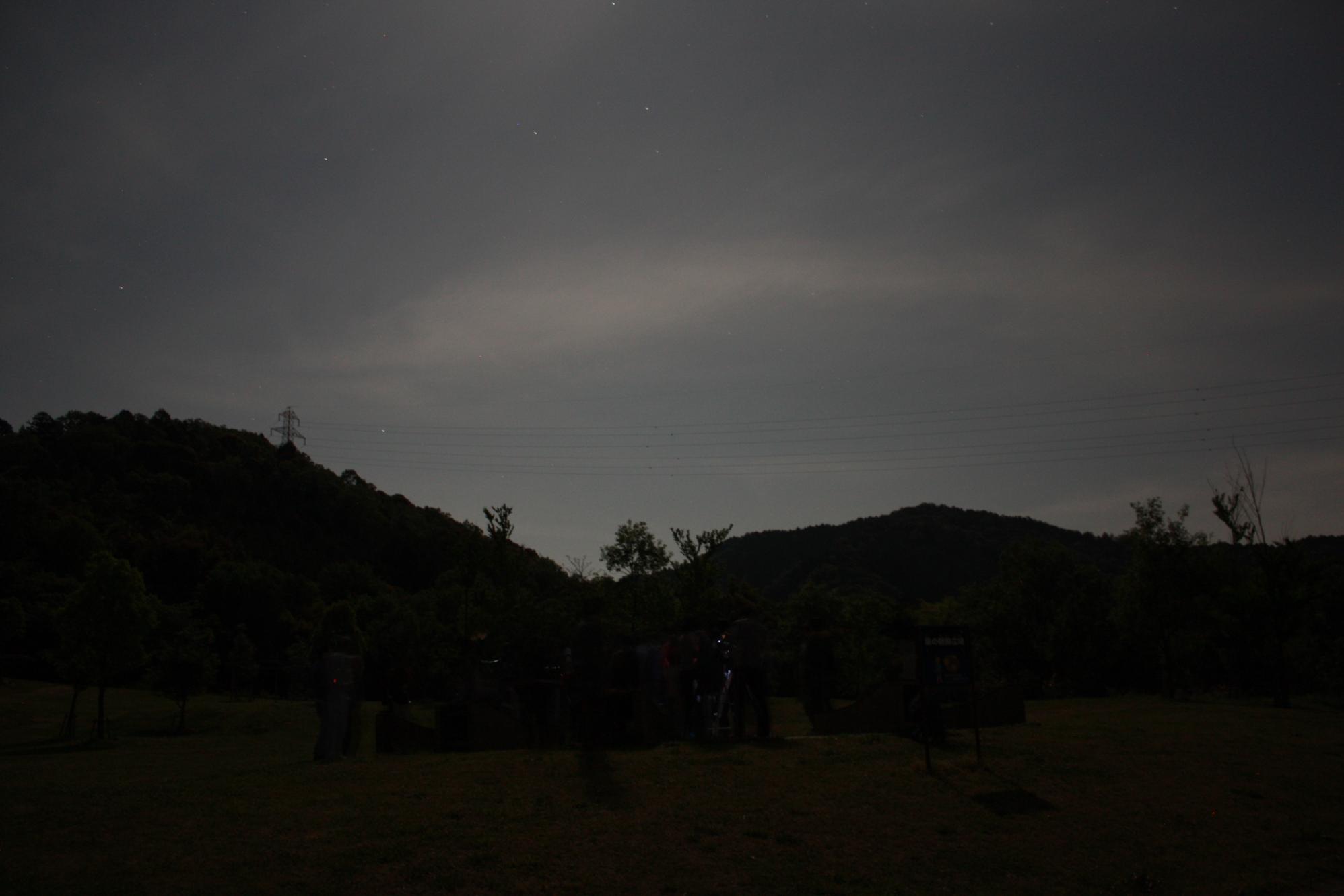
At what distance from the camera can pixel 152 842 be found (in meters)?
7.47

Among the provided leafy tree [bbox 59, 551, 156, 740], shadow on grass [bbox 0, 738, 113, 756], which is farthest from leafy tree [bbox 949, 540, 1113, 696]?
shadow on grass [bbox 0, 738, 113, 756]

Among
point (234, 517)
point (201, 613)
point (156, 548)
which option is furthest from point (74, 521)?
point (234, 517)

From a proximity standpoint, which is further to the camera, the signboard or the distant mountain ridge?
the distant mountain ridge

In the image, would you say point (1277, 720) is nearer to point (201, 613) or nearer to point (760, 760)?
point (760, 760)

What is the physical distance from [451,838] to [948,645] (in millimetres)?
7218

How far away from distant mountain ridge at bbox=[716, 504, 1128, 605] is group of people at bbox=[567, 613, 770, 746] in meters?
123

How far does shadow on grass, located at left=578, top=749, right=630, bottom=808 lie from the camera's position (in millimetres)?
9289

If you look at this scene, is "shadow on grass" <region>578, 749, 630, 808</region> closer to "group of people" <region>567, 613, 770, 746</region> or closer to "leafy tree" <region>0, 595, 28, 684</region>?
"group of people" <region>567, 613, 770, 746</region>

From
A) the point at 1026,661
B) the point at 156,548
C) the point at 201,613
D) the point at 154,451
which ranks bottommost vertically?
the point at 1026,661

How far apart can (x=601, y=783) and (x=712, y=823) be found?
1.95m

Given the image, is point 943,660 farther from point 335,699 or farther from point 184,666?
point 184,666

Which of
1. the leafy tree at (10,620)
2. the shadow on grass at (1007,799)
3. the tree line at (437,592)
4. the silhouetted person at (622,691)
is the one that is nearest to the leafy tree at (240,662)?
the tree line at (437,592)

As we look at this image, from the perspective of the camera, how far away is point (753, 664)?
45.7ft

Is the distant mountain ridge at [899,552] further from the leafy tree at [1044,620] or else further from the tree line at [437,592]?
the leafy tree at [1044,620]
